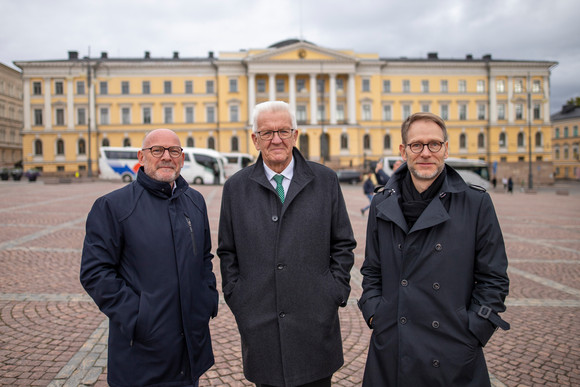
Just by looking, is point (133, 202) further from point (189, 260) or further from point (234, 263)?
point (234, 263)

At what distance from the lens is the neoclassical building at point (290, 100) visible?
57.2m

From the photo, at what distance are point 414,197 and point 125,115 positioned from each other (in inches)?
2459

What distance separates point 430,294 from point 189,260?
147 cm

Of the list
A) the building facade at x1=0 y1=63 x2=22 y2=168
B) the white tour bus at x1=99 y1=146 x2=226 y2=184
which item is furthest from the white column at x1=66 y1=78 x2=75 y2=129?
the white tour bus at x1=99 y1=146 x2=226 y2=184

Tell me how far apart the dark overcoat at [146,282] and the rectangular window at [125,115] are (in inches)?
2413

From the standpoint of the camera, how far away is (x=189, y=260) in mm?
2660

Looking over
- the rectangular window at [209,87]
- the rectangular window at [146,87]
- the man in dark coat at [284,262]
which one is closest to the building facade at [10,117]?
the rectangular window at [146,87]

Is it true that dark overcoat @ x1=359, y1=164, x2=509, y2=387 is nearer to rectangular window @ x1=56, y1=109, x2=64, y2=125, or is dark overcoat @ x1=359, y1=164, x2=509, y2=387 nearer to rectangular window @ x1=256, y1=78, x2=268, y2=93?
rectangular window @ x1=256, y1=78, x2=268, y2=93

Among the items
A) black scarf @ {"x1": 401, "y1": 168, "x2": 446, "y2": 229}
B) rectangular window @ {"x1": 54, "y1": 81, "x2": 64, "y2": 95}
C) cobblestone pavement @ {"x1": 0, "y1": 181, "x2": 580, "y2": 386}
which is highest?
rectangular window @ {"x1": 54, "y1": 81, "x2": 64, "y2": 95}

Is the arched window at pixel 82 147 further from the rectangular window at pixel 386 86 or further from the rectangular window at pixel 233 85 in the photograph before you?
the rectangular window at pixel 386 86

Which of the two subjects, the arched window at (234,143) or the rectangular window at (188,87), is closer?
the arched window at (234,143)

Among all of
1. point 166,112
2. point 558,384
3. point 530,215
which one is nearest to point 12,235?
point 558,384

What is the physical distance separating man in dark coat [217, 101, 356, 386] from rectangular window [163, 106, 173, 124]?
6002 cm

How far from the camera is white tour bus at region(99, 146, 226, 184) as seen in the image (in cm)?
3731
